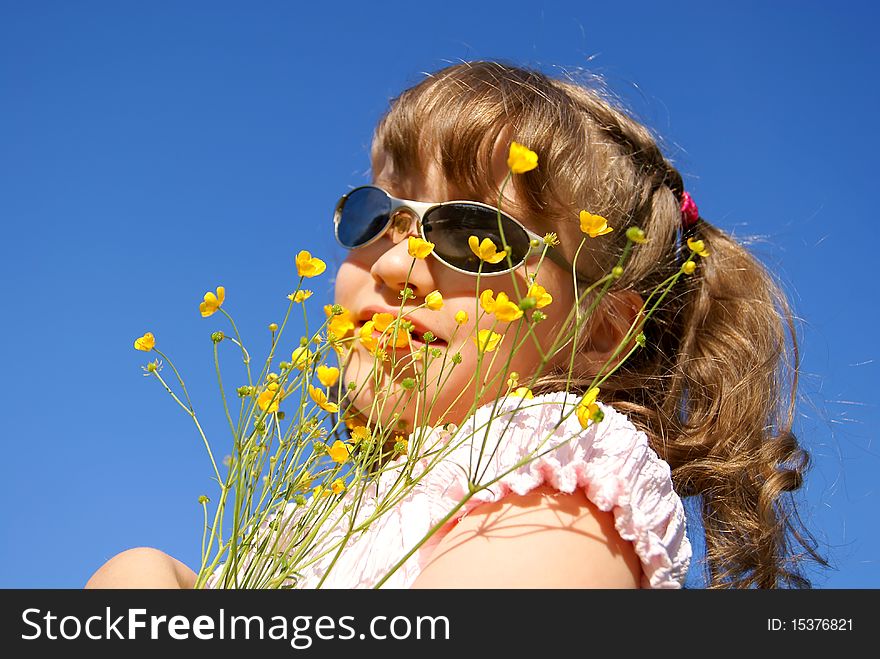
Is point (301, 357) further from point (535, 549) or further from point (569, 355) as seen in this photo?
point (569, 355)

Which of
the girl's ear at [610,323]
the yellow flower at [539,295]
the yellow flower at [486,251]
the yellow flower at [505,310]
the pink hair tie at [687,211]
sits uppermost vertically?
the pink hair tie at [687,211]

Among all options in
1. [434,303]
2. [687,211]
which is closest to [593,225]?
[434,303]

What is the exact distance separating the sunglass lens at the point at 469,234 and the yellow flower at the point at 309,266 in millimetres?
371

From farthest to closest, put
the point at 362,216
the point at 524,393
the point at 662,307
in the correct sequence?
the point at 662,307 → the point at 362,216 → the point at 524,393

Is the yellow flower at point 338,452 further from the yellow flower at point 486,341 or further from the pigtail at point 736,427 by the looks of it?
the pigtail at point 736,427

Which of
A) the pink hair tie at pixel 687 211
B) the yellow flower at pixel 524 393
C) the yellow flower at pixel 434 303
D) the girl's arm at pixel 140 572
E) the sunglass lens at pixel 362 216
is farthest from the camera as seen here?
the pink hair tie at pixel 687 211

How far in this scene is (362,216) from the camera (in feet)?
6.16

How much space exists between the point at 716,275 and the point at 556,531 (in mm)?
1367

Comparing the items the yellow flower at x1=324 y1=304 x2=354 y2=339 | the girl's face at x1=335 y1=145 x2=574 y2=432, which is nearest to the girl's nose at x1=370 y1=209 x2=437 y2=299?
the girl's face at x1=335 y1=145 x2=574 y2=432

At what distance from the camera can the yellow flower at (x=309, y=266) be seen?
1.28 m

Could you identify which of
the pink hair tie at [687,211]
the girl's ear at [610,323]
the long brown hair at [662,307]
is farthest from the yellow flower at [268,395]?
the pink hair tie at [687,211]

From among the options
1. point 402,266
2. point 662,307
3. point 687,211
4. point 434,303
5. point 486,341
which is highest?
point 687,211

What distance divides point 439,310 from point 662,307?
0.80 m

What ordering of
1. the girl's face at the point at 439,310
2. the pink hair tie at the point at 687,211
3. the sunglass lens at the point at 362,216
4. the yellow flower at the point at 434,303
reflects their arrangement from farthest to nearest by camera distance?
the pink hair tie at the point at 687,211, the sunglass lens at the point at 362,216, the girl's face at the point at 439,310, the yellow flower at the point at 434,303
